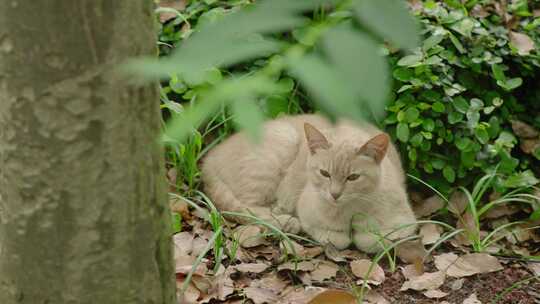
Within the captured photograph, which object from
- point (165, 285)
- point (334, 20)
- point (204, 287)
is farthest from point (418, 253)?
point (334, 20)

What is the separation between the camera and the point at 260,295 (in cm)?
334

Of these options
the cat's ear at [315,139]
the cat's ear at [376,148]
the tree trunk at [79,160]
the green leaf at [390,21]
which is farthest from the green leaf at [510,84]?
the green leaf at [390,21]

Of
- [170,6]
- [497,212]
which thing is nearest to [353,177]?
[497,212]

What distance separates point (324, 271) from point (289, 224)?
554 mm

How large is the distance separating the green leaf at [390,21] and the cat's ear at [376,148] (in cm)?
298

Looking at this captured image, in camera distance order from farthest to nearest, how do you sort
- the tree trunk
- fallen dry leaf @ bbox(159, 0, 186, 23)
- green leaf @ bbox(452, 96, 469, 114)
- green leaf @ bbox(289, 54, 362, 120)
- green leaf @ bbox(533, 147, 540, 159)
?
fallen dry leaf @ bbox(159, 0, 186, 23), green leaf @ bbox(533, 147, 540, 159), green leaf @ bbox(452, 96, 469, 114), the tree trunk, green leaf @ bbox(289, 54, 362, 120)

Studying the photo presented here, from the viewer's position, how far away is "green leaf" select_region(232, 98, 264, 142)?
72 cm

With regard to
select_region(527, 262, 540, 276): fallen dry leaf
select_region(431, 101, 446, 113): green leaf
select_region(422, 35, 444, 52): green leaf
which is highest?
select_region(422, 35, 444, 52): green leaf

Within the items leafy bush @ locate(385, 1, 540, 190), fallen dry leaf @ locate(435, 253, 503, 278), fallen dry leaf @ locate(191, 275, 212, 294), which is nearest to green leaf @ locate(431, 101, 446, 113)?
leafy bush @ locate(385, 1, 540, 190)

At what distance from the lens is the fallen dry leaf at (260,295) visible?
330 cm

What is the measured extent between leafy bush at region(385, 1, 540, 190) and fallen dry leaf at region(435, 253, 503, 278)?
22.7 inches

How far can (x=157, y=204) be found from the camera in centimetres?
223

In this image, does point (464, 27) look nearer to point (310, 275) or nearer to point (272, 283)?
point (310, 275)

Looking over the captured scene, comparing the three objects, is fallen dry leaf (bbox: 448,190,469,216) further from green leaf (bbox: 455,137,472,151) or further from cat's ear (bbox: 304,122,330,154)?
cat's ear (bbox: 304,122,330,154)
